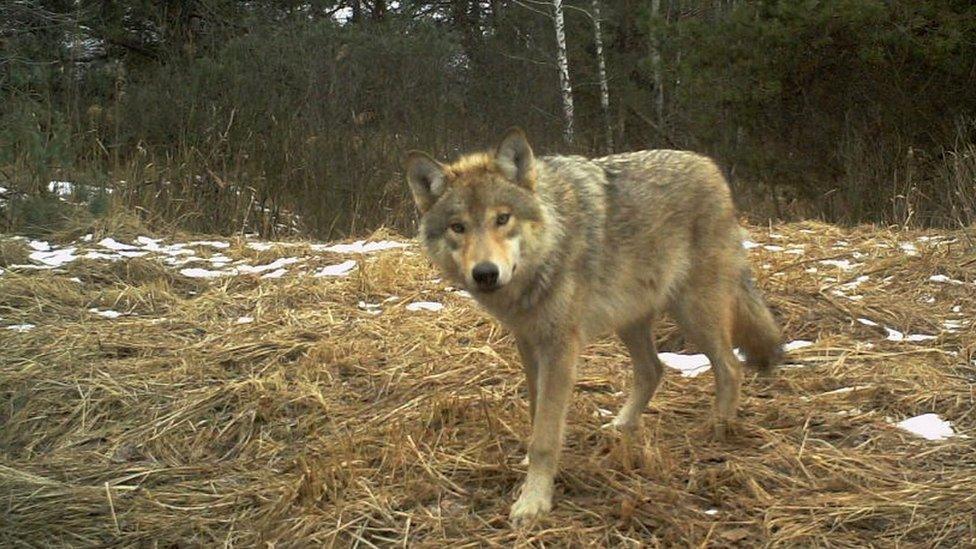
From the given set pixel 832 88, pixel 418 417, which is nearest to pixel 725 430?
pixel 418 417

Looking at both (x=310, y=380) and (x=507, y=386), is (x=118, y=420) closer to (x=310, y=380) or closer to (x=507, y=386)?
(x=310, y=380)

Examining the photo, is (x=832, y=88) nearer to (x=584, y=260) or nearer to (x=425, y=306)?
(x=425, y=306)

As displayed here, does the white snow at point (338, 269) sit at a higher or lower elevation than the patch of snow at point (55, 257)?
lower

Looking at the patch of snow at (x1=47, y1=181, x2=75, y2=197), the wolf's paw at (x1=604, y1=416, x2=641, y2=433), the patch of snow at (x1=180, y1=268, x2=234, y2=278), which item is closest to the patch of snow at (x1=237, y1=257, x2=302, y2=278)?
the patch of snow at (x1=180, y1=268, x2=234, y2=278)

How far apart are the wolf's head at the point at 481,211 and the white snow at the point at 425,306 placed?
2.12 meters

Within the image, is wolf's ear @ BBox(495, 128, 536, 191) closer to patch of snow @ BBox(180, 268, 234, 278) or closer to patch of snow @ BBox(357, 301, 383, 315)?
patch of snow @ BBox(357, 301, 383, 315)

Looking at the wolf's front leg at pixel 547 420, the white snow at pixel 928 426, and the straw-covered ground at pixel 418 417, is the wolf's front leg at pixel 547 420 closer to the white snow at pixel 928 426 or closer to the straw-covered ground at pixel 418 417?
the straw-covered ground at pixel 418 417

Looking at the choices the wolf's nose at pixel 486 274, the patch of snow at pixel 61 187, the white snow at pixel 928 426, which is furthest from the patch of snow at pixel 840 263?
the patch of snow at pixel 61 187

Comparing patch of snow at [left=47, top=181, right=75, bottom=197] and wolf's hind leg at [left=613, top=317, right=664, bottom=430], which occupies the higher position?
patch of snow at [left=47, top=181, right=75, bottom=197]

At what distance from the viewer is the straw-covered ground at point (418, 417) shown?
11.1 ft

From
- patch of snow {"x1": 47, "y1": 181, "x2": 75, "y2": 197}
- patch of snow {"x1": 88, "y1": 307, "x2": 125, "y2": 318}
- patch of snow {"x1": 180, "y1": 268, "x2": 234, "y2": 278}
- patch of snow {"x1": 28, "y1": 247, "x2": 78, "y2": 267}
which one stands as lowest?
patch of snow {"x1": 180, "y1": 268, "x2": 234, "y2": 278}

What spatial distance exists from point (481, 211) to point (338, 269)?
135 inches

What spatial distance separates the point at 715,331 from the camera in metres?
4.21

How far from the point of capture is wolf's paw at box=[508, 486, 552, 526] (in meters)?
3.37
